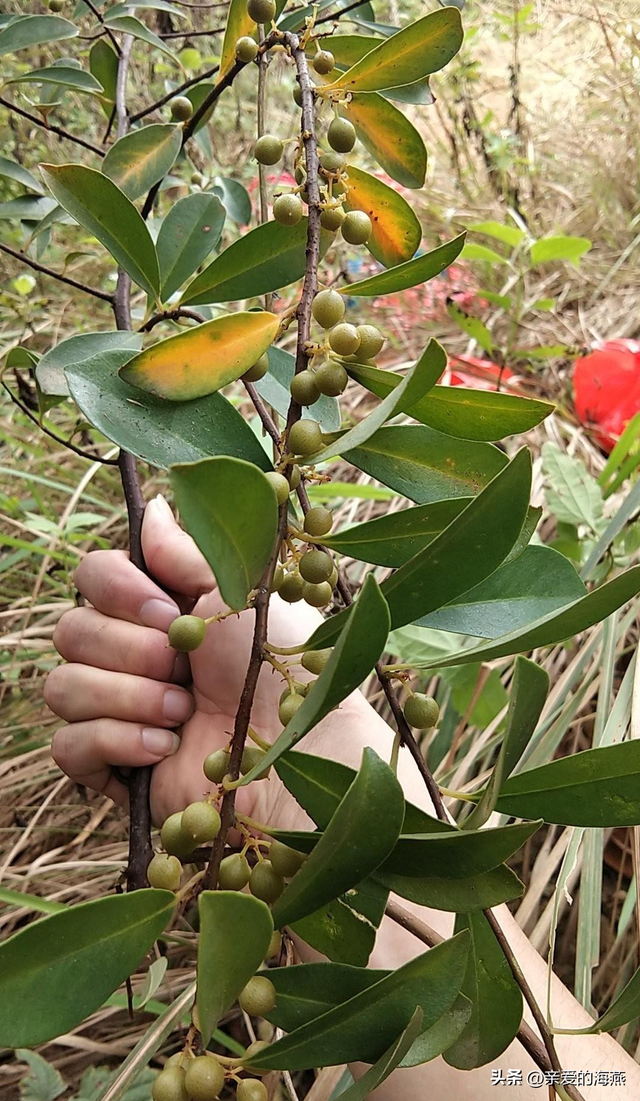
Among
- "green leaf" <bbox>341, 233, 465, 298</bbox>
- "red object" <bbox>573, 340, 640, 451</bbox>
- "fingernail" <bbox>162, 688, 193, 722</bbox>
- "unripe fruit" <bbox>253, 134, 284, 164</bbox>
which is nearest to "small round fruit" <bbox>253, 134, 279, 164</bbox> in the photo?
"unripe fruit" <bbox>253, 134, 284, 164</bbox>

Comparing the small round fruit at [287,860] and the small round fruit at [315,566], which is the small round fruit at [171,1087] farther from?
the small round fruit at [315,566]

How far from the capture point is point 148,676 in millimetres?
701

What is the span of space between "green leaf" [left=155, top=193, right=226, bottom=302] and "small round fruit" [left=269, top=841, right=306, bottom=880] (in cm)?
32

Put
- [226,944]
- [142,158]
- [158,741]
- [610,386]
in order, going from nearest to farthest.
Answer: [226,944] → [142,158] → [158,741] → [610,386]

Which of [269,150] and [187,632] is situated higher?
[269,150]

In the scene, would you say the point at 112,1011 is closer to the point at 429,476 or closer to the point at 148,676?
the point at 148,676

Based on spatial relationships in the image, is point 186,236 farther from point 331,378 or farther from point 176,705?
point 176,705

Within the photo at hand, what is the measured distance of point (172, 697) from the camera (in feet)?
2.20

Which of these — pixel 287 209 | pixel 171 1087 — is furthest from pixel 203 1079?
pixel 287 209

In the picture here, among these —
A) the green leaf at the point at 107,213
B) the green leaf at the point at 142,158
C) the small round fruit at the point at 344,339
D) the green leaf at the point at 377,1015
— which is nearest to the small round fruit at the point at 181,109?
the green leaf at the point at 142,158

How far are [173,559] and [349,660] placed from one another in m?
0.48

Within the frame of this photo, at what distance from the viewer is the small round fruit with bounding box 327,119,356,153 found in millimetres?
398

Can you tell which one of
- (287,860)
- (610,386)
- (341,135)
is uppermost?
(341,135)

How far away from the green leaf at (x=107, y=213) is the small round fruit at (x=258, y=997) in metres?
0.31
